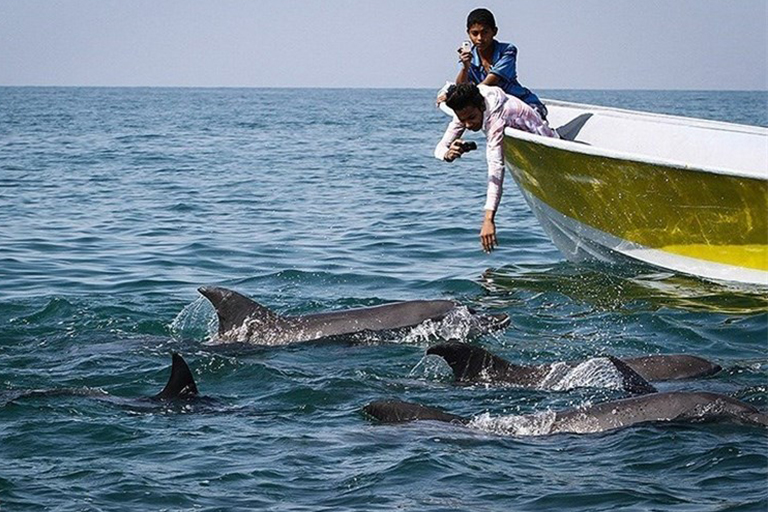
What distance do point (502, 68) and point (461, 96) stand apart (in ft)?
4.72

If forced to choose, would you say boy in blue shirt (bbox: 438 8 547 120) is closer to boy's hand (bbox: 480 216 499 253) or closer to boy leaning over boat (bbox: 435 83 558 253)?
boy leaning over boat (bbox: 435 83 558 253)

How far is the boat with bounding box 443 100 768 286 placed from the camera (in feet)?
44.1

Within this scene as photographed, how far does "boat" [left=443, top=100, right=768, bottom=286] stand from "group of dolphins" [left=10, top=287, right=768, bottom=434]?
2.69m

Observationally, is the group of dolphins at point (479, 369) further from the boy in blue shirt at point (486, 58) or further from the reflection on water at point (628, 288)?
the boy in blue shirt at point (486, 58)

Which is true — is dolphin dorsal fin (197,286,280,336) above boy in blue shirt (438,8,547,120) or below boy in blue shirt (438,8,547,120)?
below

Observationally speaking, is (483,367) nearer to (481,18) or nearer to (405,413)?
(405,413)

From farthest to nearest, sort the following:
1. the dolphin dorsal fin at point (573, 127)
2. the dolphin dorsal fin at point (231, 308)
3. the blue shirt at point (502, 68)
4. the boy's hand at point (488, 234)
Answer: the dolphin dorsal fin at point (573, 127) → the blue shirt at point (502, 68) → the boy's hand at point (488, 234) → the dolphin dorsal fin at point (231, 308)

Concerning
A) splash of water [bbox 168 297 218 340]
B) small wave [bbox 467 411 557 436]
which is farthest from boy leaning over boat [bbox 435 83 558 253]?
small wave [bbox 467 411 557 436]

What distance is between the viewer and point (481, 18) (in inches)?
549

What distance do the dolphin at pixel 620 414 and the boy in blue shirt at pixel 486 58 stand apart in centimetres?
606

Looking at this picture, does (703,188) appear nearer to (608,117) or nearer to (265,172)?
(608,117)

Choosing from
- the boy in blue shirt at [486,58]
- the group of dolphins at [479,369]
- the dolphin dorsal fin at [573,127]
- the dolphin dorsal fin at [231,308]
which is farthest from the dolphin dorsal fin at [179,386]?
the dolphin dorsal fin at [573,127]

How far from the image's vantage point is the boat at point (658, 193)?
1344cm

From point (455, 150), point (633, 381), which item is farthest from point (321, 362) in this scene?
point (455, 150)
